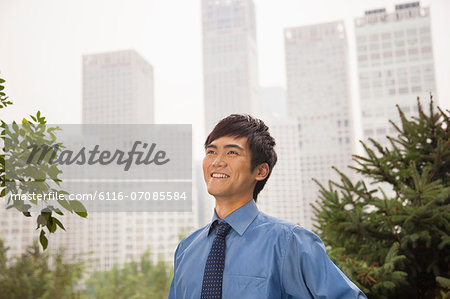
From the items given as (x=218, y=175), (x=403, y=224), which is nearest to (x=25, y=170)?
(x=218, y=175)

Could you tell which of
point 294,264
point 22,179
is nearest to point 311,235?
point 294,264

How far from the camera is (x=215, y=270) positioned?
2.76 feet

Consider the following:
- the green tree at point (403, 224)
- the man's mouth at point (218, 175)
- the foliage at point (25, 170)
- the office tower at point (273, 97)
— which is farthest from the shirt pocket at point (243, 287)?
the office tower at point (273, 97)

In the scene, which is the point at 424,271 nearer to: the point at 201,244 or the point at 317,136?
the point at 201,244

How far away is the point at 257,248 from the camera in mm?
830

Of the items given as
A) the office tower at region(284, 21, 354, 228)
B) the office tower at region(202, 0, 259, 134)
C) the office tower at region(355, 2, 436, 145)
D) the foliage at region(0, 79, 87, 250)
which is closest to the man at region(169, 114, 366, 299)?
the foliage at region(0, 79, 87, 250)

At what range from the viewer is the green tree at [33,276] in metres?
5.64

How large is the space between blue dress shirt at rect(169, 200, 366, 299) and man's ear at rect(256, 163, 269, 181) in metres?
0.09

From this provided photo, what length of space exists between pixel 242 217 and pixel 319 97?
50518mm

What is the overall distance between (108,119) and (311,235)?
51.0 meters

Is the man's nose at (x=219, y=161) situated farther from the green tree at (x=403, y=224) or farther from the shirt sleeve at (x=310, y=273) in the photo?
the green tree at (x=403, y=224)

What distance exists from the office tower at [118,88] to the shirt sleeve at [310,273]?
49030 millimetres

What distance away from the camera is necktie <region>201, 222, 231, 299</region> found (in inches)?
32.3

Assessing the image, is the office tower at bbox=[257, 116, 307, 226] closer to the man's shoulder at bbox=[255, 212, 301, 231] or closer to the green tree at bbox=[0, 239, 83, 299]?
the green tree at bbox=[0, 239, 83, 299]
